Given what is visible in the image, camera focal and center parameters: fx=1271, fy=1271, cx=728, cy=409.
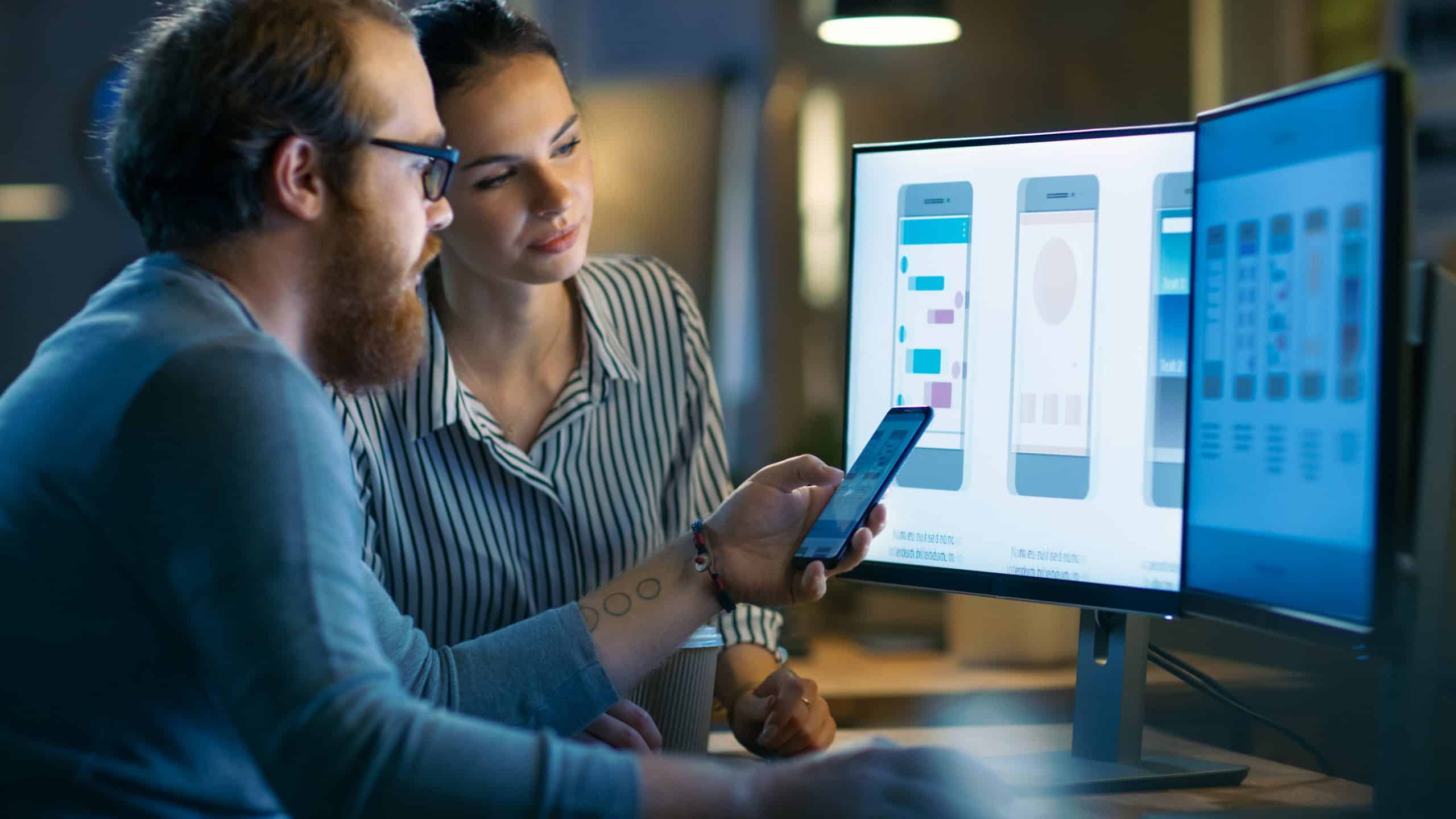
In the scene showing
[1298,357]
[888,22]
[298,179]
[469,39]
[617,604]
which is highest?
[888,22]

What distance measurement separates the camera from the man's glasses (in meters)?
0.90

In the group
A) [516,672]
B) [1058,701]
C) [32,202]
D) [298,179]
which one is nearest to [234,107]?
[298,179]

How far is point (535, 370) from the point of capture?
Result: 1.36 metres

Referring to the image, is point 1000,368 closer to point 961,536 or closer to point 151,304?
point 961,536

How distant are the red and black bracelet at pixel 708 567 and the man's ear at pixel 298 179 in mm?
421

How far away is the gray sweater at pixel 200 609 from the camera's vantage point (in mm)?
618

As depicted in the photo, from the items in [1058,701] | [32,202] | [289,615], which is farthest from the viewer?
[32,202]

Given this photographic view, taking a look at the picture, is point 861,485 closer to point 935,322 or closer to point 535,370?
point 935,322

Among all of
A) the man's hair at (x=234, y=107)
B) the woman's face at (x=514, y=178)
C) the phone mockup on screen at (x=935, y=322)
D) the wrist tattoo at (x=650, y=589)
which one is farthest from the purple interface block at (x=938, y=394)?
the man's hair at (x=234, y=107)

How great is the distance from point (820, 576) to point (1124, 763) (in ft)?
0.98

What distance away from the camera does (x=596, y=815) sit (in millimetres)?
640

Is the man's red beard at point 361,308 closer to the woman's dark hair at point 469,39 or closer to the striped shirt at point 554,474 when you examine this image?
the striped shirt at point 554,474

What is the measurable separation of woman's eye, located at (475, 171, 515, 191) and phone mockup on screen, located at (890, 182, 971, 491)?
0.39 m

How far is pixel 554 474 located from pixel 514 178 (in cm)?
30
